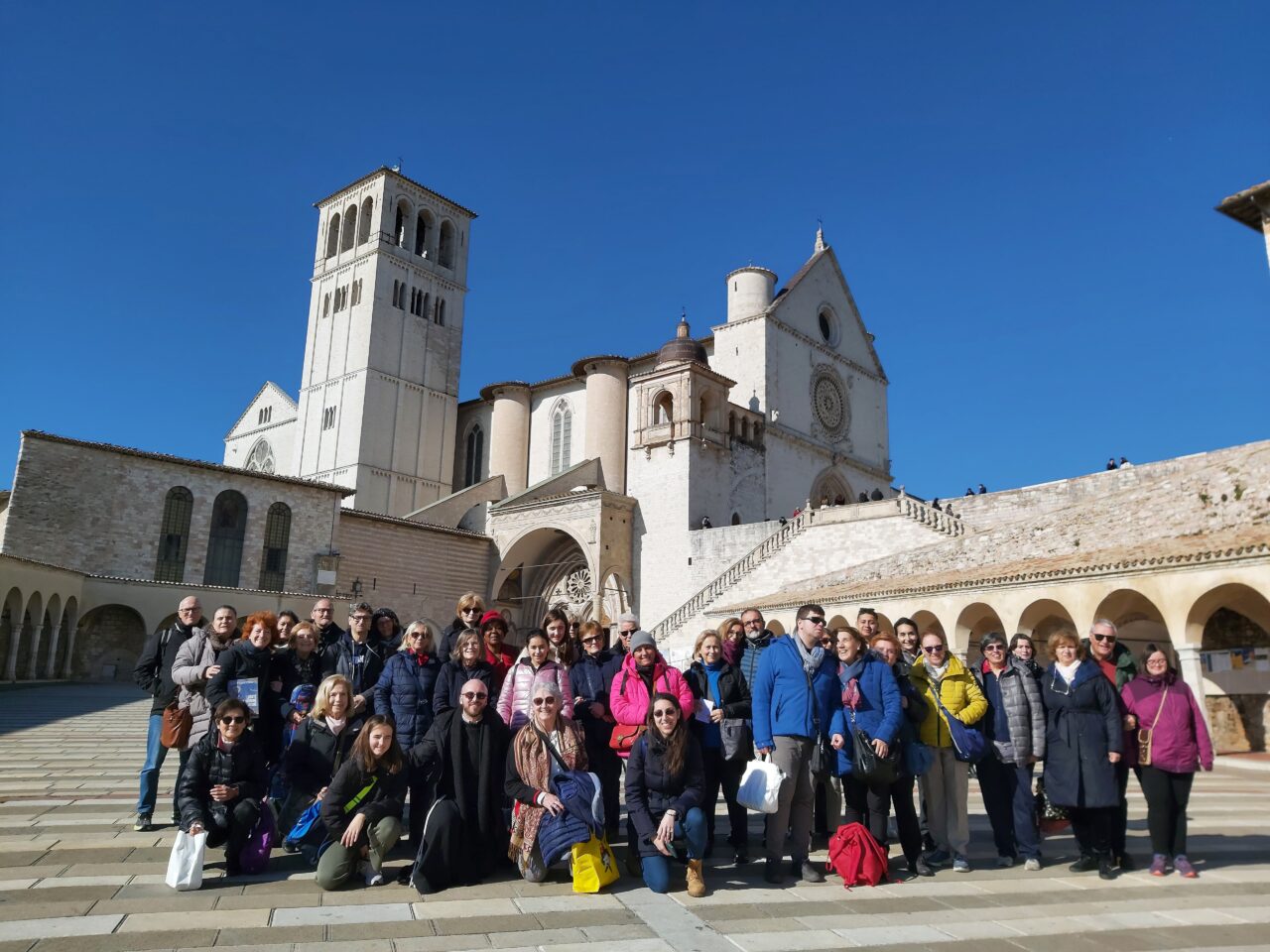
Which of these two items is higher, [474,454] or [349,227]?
[349,227]

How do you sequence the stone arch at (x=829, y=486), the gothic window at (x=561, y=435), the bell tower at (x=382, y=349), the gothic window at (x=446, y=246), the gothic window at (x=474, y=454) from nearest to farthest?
1. the stone arch at (x=829, y=486)
2. the gothic window at (x=561, y=435)
3. the bell tower at (x=382, y=349)
4. the gothic window at (x=474, y=454)
5. the gothic window at (x=446, y=246)

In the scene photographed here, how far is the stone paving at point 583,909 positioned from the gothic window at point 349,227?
4149 cm

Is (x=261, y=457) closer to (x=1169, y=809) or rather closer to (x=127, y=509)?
(x=127, y=509)

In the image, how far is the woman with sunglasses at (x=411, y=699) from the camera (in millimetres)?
6332

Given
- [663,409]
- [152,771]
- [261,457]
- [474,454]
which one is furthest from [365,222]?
[152,771]

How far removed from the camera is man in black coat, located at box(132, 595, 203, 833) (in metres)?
6.62

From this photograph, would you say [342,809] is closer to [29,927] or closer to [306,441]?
[29,927]

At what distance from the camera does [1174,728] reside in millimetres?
6066

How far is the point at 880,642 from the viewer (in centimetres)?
665

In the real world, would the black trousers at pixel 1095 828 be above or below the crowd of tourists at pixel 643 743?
below

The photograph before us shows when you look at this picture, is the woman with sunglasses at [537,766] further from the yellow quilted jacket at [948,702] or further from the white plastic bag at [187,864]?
the yellow quilted jacket at [948,702]

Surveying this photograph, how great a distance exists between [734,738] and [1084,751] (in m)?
2.42

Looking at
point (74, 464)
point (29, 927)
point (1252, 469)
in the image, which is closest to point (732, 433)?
point (1252, 469)

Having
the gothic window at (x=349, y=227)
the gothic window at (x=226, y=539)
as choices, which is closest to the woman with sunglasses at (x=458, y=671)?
the gothic window at (x=226, y=539)
